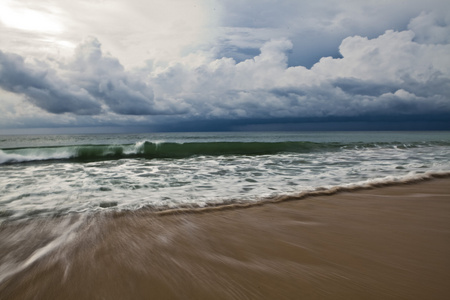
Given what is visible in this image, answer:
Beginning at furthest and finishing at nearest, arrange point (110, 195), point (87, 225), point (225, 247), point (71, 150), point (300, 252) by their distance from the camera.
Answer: point (71, 150) < point (110, 195) < point (87, 225) < point (225, 247) < point (300, 252)

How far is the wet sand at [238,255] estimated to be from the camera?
4.57 feet

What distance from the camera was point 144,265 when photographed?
1.70m

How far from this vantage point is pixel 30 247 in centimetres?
207

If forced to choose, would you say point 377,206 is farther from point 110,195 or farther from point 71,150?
point 71,150

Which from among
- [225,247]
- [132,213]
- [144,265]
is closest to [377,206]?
[225,247]

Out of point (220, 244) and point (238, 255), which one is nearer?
point (238, 255)

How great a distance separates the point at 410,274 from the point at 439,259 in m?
0.38

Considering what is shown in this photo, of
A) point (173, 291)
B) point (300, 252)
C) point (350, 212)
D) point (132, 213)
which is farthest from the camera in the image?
point (132, 213)

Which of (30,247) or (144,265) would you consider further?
(30,247)

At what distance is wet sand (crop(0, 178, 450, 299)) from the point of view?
139cm

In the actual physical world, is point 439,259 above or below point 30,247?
above

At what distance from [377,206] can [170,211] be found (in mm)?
2604

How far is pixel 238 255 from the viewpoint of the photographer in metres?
1.80

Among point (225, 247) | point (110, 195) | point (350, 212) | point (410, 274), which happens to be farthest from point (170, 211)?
point (410, 274)
